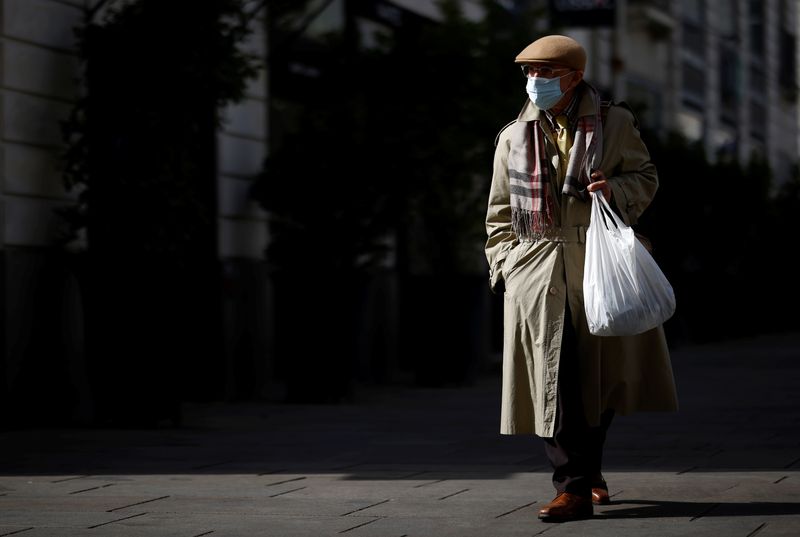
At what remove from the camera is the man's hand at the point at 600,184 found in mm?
6559

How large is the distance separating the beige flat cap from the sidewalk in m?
1.70

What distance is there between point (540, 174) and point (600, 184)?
0.24 meters

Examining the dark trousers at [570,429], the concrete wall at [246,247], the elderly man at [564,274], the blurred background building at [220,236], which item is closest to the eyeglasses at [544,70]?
the elderly man at [564,274]

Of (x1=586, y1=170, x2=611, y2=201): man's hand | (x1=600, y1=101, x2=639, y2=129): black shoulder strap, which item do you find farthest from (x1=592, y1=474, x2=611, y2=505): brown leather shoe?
(x1=600, y1=101, x2=639, y2=129): black shoulder strap

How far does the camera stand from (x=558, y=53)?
21.8 feet

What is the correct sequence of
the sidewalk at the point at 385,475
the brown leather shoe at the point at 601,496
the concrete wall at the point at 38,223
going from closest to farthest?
the sidewalk at the point at 385,475 < the brown leather shoe at the point at 601,496 < the concrete wall at the point at 38,223

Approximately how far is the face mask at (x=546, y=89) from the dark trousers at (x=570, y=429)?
0.80m

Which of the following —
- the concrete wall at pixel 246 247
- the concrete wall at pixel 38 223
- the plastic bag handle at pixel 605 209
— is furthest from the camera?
the concrete wall at pixel 246 247

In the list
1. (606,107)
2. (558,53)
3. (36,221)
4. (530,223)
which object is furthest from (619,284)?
(36,221)

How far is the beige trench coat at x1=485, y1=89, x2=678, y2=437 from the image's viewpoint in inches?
259

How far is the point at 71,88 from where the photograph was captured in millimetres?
12250

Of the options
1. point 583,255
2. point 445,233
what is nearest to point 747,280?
point 445,233

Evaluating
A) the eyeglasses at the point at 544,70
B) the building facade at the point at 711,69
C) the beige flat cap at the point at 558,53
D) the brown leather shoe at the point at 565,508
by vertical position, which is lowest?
the brown leather shoe at the point at 565,508

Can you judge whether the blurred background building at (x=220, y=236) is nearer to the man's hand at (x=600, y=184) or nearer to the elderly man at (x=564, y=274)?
the elderly man at (x=564, y=274)
